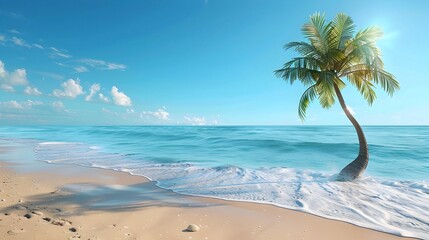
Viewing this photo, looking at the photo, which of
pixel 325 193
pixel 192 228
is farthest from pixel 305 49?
pixel 192 228

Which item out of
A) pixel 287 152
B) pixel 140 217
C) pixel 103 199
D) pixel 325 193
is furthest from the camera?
pixel 287 152

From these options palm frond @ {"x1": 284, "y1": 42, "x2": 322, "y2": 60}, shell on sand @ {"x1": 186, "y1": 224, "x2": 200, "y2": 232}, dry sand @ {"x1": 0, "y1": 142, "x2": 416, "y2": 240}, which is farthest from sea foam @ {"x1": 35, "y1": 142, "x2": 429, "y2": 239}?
palm frond @ {"x1": 284, "y1": 42, "x2": 322, "y2": 60}

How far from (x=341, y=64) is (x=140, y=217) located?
981cm

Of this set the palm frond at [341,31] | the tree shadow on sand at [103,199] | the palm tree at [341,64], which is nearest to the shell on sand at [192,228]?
the tree shadow on sand at [103,199]

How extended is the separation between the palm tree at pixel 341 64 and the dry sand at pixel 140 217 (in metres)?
5.26

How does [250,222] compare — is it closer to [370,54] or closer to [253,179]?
[253,179]

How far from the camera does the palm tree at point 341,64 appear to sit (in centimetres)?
937

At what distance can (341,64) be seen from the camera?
395 inches

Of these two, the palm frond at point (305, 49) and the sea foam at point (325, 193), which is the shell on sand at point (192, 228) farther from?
the palm frond at point (305, 49)

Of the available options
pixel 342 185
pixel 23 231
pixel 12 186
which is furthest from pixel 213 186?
pixel 12 186

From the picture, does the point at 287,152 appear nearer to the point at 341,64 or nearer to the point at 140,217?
the point at 341,64

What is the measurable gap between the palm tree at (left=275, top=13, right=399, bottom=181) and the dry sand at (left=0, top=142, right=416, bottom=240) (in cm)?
526

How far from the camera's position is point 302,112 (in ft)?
36.8

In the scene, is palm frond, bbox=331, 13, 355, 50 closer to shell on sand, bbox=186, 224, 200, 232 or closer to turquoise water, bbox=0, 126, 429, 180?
turquoise water, bbox=0, 126, 429, 180
